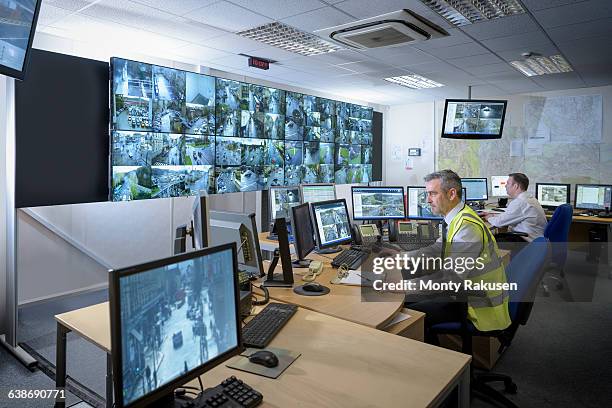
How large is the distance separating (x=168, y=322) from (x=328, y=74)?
4960mm

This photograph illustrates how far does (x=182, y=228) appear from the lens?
7.10 feet

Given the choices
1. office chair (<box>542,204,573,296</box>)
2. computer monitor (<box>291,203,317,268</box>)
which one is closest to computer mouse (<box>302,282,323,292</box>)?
computer monitor (<box>291,203,317,268</box>)

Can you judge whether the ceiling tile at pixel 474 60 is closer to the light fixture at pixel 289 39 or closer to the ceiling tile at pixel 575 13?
the ceiling tile at pixel 575 13

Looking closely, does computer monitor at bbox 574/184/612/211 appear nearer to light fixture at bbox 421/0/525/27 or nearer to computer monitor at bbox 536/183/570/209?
computer monitor at bbox 536/183/570/209

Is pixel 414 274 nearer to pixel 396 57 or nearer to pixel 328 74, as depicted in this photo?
pixel 396 57

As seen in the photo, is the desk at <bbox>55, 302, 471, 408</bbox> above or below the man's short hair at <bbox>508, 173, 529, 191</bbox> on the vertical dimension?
below

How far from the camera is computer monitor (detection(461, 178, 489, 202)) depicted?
6.27m

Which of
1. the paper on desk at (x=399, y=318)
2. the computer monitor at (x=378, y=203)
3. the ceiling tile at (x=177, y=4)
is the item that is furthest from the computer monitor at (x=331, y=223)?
the ceiling tile at (x=177, y=4)

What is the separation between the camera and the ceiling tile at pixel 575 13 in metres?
3.08

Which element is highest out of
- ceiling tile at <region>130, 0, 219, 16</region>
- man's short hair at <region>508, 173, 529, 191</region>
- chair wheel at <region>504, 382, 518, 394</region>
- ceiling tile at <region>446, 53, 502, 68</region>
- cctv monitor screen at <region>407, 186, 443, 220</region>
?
ceiling tile at <region>446, 53, 502, 68</region>

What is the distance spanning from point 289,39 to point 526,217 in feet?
10.4

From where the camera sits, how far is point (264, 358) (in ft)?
4.72

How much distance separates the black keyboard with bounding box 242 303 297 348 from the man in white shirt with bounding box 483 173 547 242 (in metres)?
3.63

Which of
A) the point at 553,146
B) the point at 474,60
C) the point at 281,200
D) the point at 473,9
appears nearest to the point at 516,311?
the point at 281,200
